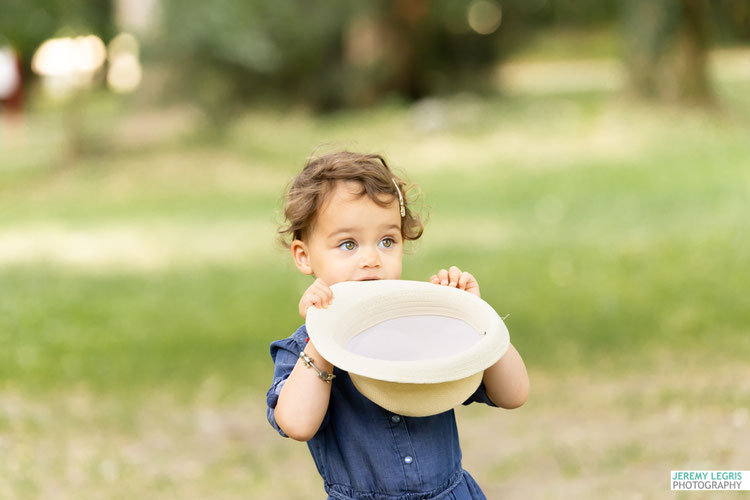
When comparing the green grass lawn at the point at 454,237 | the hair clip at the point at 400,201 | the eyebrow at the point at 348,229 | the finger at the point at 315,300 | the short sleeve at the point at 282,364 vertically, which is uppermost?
the hair clip at the point at 400,201

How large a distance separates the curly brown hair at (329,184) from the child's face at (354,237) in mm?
15

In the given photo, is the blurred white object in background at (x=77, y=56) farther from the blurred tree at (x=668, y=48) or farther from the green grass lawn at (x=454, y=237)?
the blurred tree at (x=668, y=48)

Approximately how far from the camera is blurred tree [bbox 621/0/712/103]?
13539 millimetres

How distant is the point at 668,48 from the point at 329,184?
12.8 meters

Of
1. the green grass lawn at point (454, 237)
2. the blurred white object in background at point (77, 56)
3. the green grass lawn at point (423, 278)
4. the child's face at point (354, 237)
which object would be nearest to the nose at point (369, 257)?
the child's face at point (354, 237)

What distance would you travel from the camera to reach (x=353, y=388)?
6.68ft

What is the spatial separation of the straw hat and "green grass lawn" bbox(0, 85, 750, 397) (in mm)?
641

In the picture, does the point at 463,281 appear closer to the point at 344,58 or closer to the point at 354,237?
the point at 354,237

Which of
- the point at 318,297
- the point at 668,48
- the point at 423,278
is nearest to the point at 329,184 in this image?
the point at 318,297

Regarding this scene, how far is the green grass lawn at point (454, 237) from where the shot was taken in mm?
6371

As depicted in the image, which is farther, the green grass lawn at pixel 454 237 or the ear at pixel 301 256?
the green grass lawn at pixel 454 237

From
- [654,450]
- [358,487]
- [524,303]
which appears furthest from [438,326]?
[524,303]

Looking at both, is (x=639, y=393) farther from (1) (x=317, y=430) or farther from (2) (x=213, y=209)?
(2) (x=213, y=209)

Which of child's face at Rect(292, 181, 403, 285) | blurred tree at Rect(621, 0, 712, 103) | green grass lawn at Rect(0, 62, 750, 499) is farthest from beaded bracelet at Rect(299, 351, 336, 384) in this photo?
blurred tree at Rect(621, 0, 712, 103)
